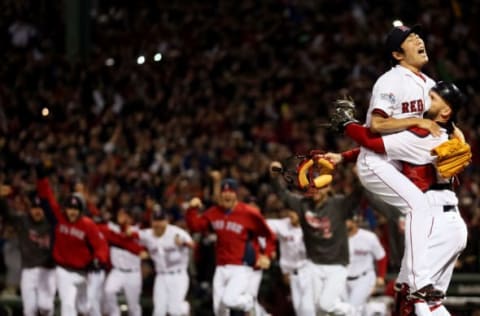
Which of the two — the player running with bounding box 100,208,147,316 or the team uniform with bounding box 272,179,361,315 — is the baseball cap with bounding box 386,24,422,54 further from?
the player running with bounding box 100,208,147,316

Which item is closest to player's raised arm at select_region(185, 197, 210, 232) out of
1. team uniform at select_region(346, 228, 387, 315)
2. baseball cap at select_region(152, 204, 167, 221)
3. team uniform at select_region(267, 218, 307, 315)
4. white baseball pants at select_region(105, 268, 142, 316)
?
team uniform at select_region(267, 218, 307, 315)

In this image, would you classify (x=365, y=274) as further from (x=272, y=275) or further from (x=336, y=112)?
(x=336, y=112)

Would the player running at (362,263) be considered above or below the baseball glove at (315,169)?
below

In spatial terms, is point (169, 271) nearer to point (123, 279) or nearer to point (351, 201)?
point (123, 279)

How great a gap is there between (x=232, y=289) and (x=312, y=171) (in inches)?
192

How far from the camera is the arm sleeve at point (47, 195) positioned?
15.0 metres

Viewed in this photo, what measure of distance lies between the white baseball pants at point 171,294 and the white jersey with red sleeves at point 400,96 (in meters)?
7.64

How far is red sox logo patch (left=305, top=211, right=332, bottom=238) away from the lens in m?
14.1

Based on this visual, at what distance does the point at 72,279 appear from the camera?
15.1 meters

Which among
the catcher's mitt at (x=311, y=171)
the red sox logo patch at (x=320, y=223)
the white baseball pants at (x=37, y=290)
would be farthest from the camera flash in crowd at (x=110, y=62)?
the catcher's mitt at (x=311, y=171)

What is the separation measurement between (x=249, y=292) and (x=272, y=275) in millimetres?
2469

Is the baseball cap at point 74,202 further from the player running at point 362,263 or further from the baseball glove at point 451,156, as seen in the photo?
the baseball glove at point 451,156

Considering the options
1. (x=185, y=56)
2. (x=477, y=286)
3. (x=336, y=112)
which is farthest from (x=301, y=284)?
(x=185, y=56)

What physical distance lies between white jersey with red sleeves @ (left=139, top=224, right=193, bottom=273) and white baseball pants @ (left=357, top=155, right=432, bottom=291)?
733 centimetres
